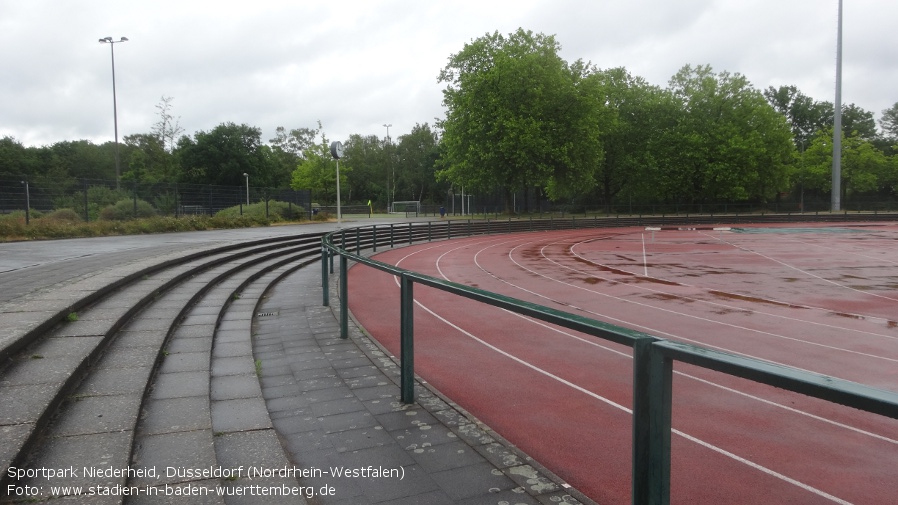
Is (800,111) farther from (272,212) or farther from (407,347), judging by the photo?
(407,347)

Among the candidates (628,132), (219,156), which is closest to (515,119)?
(628,132)

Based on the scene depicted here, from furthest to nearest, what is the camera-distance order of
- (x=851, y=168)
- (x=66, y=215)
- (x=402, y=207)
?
(x=402, y=207) < (x=851, y=168) < (x=66, y=215)

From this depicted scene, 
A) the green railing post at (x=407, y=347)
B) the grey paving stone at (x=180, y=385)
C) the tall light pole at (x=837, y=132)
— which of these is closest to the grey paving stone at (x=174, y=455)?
the grey paving stone at (x=180, y=385)

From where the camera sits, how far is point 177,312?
704cm

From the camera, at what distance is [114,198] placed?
25.4 m

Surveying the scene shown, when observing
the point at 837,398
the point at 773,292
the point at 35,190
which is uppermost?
the point at 35,190

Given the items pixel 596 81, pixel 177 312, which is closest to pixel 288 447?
pixel 177 312

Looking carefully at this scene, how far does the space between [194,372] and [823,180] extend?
2934 inches

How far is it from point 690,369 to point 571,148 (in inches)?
1560

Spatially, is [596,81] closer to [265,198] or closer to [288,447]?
[265,198]

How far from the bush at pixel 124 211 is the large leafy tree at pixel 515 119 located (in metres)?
22.8

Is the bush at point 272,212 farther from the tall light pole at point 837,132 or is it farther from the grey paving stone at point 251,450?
the tall light pole at point 837,132

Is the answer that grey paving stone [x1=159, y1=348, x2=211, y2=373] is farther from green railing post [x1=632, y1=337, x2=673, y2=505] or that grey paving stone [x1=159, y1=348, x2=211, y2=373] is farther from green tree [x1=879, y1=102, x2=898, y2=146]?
green tree [x1=879, y1=102, x2=898, y2=146]

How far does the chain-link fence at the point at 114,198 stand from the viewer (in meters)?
21.7
